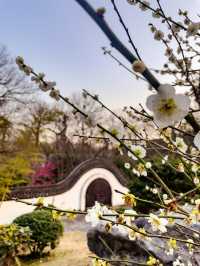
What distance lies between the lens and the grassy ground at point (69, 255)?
19.3 feet

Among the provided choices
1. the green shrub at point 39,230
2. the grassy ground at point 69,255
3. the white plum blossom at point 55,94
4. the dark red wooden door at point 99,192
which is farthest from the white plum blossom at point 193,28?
the dark red wooden door at point 99,192

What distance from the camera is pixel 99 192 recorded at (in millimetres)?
14188

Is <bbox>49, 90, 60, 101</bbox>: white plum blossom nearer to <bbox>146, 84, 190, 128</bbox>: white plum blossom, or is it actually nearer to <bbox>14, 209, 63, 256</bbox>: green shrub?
<bbox>146, 84, 190, 128</bbox>: white plum blossom

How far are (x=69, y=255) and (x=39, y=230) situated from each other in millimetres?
868

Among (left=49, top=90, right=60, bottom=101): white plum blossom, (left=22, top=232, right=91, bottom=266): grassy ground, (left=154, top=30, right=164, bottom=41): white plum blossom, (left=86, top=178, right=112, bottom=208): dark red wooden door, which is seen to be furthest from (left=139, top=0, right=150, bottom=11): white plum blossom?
(left=86, top=178, right=112, bottom=208): dark red wooden door

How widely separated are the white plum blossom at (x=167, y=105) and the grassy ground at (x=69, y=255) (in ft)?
17.1

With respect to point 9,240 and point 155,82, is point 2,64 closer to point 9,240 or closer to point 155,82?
point 9,240

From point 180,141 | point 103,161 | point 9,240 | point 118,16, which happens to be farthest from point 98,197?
point 118,16

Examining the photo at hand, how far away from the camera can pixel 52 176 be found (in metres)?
17.3

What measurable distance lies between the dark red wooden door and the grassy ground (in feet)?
18.6

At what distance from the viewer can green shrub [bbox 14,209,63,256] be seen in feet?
20.4

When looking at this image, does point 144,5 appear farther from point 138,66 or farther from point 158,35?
point 138,66

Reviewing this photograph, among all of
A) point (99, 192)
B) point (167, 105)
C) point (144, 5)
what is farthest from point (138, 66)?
point (99, 192)

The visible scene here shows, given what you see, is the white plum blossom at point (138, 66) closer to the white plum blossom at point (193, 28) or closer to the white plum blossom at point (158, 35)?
the white plum blossom at point (193, 28)
